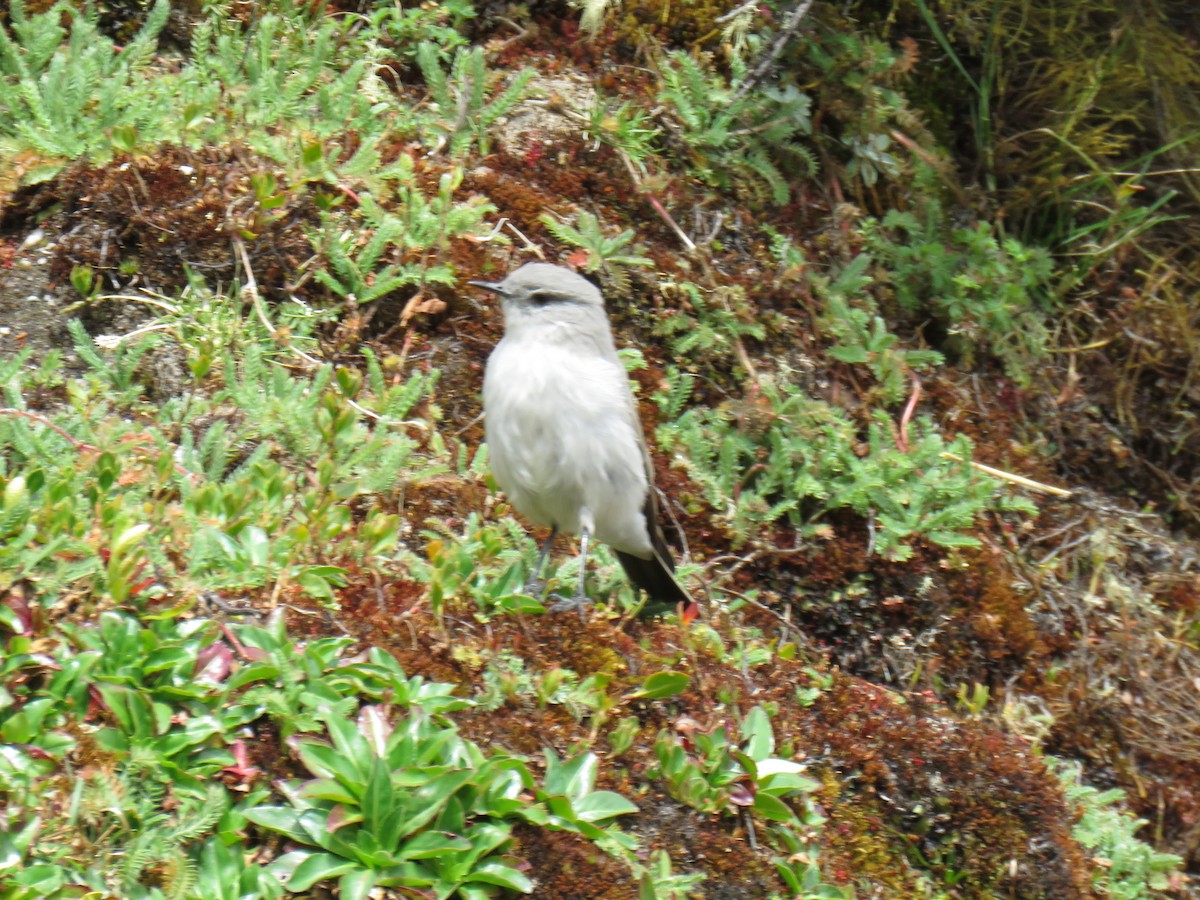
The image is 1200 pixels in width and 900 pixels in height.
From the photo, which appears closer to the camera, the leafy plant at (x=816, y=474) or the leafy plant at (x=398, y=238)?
the leafy plant at (x=398, y=238)

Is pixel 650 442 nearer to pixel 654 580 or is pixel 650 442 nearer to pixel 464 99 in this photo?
pixel 654 580

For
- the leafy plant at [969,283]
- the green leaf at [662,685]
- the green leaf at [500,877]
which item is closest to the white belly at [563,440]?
the green leaf at [662,685]

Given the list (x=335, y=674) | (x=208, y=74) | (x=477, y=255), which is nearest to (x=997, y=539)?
(x=477, y=255)

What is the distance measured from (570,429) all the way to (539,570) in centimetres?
73

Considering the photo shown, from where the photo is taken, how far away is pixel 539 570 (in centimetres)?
570

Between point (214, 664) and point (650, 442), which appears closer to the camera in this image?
point (214, 664)

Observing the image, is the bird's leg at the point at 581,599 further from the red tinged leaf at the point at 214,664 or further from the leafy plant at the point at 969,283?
the leafy plant at the point at 969,283

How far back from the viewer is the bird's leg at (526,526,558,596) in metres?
5.52

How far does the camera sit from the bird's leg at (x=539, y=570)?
5520mm

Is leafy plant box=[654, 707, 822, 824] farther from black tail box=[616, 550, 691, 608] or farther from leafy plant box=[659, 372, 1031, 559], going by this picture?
leafy plant box=[659, 372, 1031, 559]

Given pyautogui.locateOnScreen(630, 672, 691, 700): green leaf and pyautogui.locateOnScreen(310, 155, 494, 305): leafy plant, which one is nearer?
pyautogui.locateOnScreen(630, 672, 691, 700): green leaf

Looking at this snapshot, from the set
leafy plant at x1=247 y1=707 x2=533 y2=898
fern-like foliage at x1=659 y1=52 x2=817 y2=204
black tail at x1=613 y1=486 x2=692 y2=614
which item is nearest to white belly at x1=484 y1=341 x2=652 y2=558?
black tail at x1=613 y1=486 x2=692 y2=614

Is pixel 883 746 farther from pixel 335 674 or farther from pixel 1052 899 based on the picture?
pixel 335 674

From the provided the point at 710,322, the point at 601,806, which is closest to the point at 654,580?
the point at 601,806
